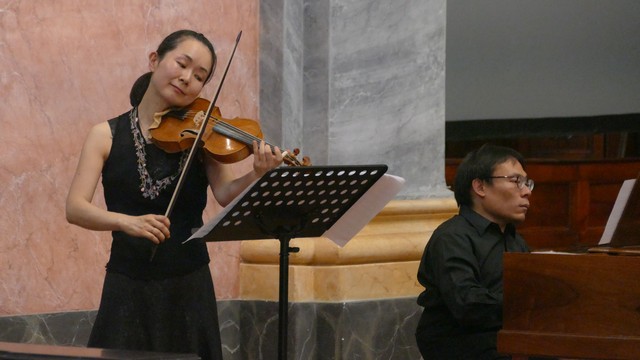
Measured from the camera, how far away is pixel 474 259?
12.2 feet

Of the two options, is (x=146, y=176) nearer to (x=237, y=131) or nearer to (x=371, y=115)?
(x=237, y=131)

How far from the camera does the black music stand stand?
3096 millimetres

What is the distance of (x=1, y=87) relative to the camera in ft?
13.8

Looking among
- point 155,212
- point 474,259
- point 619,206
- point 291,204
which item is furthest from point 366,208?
point 619,206

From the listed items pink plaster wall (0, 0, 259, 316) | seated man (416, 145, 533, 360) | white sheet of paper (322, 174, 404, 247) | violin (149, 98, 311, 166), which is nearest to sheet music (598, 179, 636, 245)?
seated man (416, 145, 533, 360)

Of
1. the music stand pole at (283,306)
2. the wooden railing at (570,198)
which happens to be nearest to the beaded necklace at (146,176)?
the music stand pole at (283,306)

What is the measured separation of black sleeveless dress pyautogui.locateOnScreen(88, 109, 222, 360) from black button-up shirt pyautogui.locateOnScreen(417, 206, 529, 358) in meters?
0.80

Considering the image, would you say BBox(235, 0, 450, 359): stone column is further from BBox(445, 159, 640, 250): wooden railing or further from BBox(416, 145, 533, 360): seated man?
BBox(445, 159, 640, 250): wooden railing

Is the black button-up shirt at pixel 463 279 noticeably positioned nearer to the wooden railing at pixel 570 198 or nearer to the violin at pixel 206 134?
the violin at pixel 206 134

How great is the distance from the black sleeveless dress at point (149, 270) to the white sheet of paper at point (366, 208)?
1.44ft

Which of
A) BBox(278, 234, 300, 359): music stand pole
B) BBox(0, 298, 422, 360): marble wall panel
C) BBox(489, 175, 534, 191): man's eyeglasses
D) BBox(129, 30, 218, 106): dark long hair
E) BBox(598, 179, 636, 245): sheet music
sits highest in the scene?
BBox(129, 30, 218, 106): dark long hair

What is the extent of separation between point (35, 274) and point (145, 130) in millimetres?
1229

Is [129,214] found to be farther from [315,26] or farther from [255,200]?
[315,26]

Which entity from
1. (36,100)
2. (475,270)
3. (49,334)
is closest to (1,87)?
(36,100)
